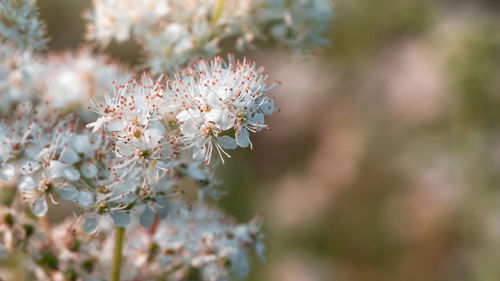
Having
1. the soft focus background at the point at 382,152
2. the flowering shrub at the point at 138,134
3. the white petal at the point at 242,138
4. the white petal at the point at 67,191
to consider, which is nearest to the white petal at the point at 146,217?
the flowering shrub at the point at 138,134

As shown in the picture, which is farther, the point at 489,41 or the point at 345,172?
the point at 345,172

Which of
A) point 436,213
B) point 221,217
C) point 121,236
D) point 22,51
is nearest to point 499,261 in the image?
point 436,213

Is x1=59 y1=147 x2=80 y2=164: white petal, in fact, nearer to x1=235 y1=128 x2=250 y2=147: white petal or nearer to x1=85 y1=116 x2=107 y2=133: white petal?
x1=85 y1=116 x2=107 y2=133: white petal

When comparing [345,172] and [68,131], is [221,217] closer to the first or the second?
[68,131]

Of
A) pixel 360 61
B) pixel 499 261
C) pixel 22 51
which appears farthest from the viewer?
pixel 360 61

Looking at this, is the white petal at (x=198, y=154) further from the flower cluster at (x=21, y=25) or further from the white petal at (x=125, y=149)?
the flower cluster at (x=21, y=25)

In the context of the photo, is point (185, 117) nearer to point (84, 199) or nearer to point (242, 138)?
point (242, 138)

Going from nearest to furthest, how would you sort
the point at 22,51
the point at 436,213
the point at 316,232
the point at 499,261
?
the point at 22,51
the point at 499,261
the point at 436,213
the point at 316,232
